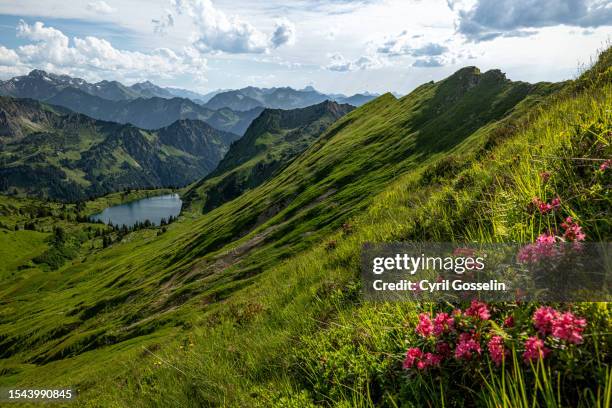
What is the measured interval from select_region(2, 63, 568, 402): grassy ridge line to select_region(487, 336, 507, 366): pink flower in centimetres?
3800

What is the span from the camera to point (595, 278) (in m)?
4.03

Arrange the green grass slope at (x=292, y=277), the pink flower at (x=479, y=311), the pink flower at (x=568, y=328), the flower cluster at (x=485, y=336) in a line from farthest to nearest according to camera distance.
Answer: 1. the green grass slope at (x=292, y=277)
2. the pink flower at (x=479, y=311)
3. the flower cluster at (x=485, y=336)
4. the pink flower at (x=568, y=328)

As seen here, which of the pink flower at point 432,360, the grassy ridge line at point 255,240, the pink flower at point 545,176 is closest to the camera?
the pink flower at point 432,360

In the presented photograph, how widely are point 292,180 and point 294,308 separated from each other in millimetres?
101741

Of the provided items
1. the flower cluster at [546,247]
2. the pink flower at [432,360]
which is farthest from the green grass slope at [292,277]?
the flower cluster at [546,247]

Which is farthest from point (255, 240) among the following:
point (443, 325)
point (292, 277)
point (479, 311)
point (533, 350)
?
point (533, 350)

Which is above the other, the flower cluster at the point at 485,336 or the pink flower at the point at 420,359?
the flower cluster at the point at 485,336

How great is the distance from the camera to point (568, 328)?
123 inches

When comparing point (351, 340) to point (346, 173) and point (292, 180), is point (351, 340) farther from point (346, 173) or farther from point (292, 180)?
point (292, 180)

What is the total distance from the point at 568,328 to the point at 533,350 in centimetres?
36

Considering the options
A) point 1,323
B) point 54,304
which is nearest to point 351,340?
point 54,304

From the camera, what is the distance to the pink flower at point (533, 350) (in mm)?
3279

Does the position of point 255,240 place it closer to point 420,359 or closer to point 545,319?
point 420,359

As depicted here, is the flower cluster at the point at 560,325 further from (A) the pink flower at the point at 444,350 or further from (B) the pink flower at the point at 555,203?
(B) the pink flower at the point at 555,203
